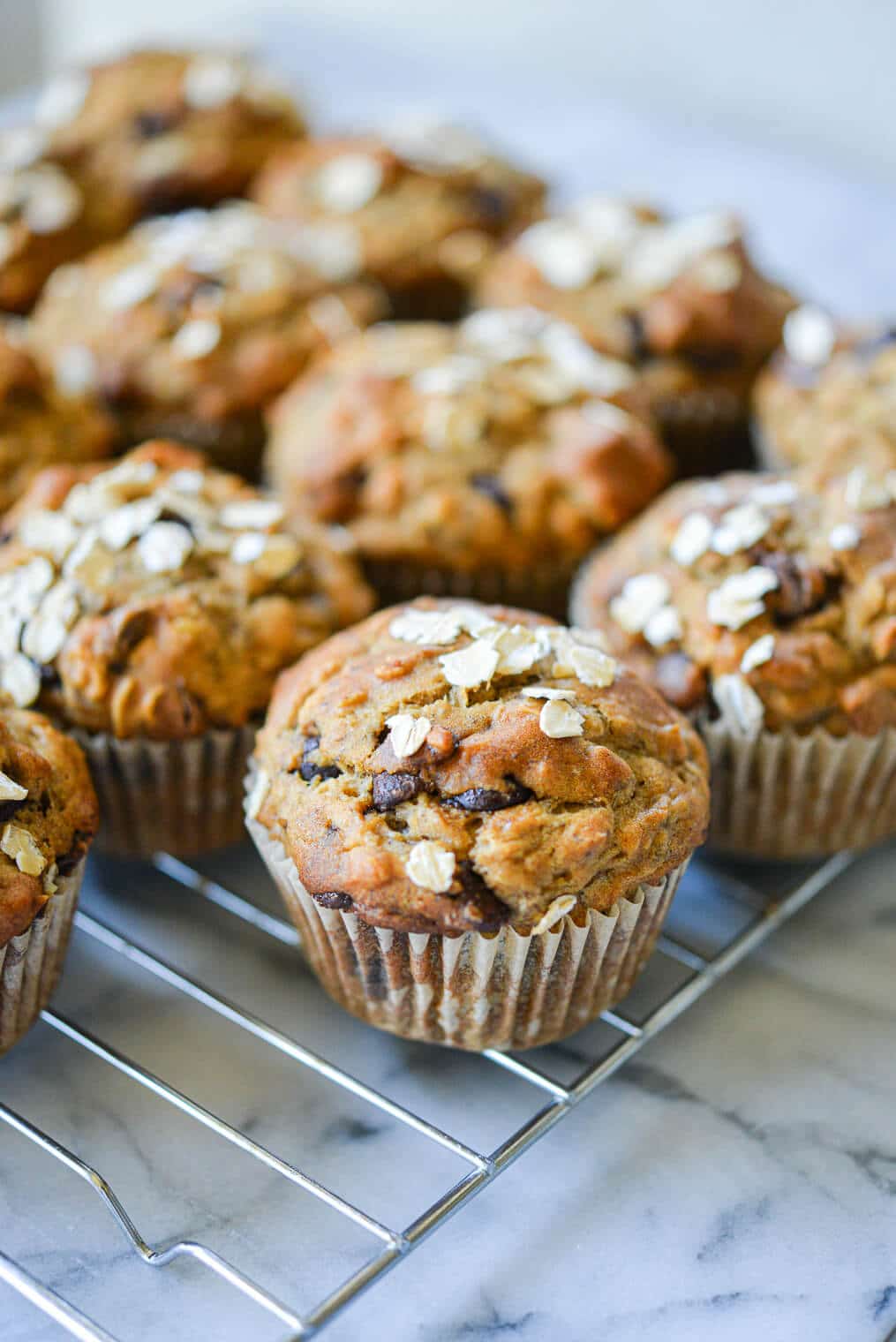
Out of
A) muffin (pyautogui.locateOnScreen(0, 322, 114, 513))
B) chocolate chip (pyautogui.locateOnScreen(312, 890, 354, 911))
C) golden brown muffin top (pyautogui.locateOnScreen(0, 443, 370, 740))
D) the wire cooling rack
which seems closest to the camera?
the wire cooling rack

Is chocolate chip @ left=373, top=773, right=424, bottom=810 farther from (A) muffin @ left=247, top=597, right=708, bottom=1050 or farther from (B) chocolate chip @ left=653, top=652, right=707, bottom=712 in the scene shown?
(B) chocolate chip @ left=653, top=652, right=707, bottom=712

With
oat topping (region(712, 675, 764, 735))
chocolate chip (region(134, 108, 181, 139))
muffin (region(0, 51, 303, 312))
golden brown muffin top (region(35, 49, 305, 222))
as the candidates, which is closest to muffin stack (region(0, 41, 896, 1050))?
oat topping (region(712, 675, 764, 735))

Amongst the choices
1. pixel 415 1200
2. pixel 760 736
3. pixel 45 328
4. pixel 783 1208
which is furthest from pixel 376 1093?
pixel 45 328

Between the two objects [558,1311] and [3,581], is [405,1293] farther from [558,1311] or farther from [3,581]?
[3,581]

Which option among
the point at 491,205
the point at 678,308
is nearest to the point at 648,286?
the point at 678,308

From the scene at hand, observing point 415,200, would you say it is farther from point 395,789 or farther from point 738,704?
point 395,789

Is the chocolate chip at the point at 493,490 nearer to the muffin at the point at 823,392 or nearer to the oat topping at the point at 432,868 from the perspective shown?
the muffin at the point at 823,392
